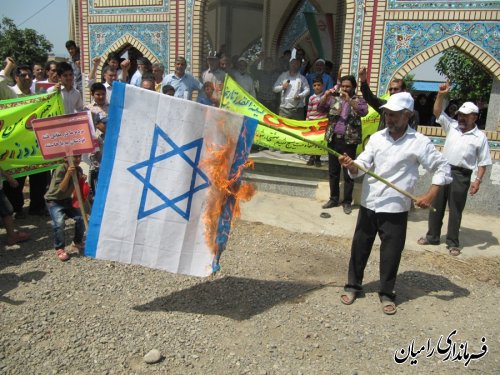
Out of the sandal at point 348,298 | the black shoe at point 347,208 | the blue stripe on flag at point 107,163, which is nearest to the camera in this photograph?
the blue stripe on flag at point 107,163

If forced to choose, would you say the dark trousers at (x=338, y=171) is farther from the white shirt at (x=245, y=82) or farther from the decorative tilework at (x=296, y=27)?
the decorative tilework at (x=296, y=27)

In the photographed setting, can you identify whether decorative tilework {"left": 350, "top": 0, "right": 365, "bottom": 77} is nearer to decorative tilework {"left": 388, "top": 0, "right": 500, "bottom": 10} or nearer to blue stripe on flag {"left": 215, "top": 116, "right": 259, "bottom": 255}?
decorative tilework {"left": 388, "top": 0, "right": 500, "bottom": 10}

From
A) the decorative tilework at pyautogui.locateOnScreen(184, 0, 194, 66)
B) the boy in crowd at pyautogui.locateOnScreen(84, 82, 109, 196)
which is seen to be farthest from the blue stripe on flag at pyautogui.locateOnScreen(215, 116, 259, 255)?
the decorative tilework at pyautogui.locateOnScreen(184, 0, 194, 66)

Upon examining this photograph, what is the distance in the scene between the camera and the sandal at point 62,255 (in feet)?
16.1

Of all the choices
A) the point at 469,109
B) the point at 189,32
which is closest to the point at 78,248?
the point at 469,109

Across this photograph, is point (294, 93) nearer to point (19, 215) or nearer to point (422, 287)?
point (422, 287)

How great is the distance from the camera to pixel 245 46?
1653 centimetres

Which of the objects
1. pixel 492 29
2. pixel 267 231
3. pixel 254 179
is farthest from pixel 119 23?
pixel 492 29

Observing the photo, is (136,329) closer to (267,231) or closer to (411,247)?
(267,231)

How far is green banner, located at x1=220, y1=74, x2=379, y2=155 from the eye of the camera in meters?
7.49

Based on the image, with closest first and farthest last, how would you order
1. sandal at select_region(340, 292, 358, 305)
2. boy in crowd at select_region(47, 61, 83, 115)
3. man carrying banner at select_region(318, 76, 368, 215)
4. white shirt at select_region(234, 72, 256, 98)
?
sandal at select_region(340, 292, 358, 305) < boy in crowd at select_region(47, 61, 83, 115) < man carrying banner at select_region(318, 76, 368, 215) < white shirt at select_region(234, 72, 256, 98)

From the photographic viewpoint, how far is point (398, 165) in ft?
12.8

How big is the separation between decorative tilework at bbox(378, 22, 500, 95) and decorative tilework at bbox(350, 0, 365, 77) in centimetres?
44

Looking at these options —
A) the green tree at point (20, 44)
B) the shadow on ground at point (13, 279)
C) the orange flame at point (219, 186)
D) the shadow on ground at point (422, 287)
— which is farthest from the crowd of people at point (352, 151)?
the green tree at point (20, 44)
